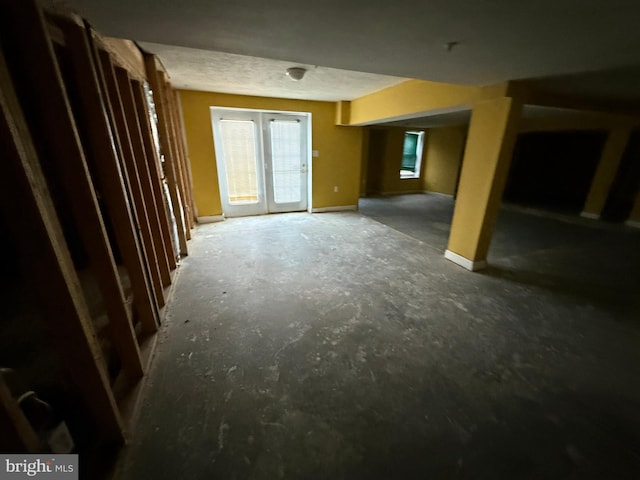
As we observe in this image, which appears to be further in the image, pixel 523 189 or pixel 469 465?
pixel 523 189

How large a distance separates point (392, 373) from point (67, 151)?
2047 mm

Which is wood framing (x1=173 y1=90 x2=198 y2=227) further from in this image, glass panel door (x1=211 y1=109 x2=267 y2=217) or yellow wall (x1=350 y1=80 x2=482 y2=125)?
yellow wall (x1=350 y1=80 x2=482 y2=125)

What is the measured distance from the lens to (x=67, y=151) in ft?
3.57

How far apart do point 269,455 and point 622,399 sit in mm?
2002

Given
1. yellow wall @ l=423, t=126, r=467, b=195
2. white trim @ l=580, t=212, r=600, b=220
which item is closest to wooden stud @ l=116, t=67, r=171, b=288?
yellow wall @ l=423, t=126, r=467, b=195

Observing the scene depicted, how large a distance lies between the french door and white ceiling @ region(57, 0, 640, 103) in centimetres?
294

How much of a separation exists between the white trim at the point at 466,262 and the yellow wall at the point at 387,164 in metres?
4.94

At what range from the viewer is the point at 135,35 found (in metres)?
1.59

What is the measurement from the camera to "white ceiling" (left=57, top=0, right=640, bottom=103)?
45.5 inches

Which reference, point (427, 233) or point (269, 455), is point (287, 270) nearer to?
point (269, 455)

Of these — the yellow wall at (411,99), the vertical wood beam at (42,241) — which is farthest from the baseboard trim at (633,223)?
the vertical wood beam at (42,241)

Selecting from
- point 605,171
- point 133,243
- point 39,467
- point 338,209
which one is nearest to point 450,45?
point 133,243

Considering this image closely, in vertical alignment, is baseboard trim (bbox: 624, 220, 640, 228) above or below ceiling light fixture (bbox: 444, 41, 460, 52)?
below

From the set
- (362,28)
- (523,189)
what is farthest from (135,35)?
(523,189)
